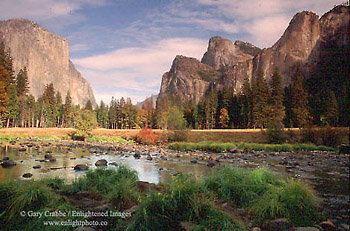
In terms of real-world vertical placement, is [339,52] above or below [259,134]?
above

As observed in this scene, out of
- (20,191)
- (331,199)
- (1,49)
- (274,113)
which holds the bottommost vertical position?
(331,199)

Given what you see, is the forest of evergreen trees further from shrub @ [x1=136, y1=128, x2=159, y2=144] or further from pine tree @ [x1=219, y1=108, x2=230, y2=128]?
shrub @ [x1=136, y1=128, x2=159, y2=144]

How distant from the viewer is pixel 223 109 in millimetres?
73812

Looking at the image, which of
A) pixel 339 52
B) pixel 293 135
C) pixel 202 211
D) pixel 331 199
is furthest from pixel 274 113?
pixel 339 52

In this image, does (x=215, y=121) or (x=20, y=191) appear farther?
(x=215, y=121)

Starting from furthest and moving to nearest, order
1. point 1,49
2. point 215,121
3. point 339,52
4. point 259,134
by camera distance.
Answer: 1. point 339,52
2. point 215,121
3. point 1,49
4. point 259,134

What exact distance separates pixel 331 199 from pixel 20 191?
9477 mm

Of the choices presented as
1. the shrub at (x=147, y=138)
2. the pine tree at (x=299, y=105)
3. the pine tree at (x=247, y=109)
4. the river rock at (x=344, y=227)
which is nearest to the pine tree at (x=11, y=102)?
the shrub at (x=147, y=138)

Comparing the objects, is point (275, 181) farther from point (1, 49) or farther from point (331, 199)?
point (1, 49)

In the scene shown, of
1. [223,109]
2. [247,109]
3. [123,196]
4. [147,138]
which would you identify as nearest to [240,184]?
[123,196]

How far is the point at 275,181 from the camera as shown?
27.0ft

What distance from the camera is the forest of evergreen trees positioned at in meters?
52.3

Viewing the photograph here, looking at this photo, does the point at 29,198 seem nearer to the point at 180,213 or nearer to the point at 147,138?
the point at 180,213

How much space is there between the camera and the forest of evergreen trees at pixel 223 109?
Answer: 52.3 meters
